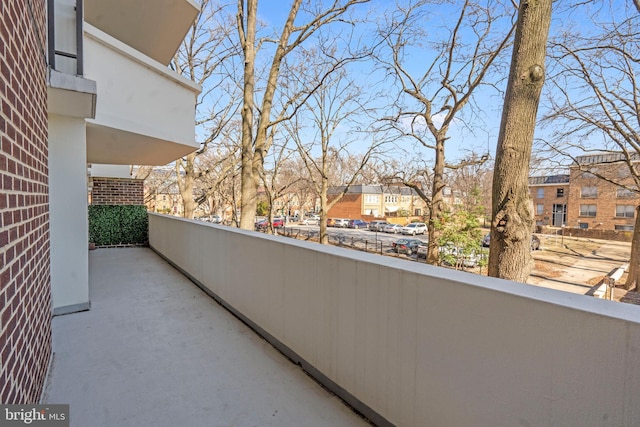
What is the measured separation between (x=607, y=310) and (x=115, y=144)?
7157mm

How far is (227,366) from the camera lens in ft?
10.3

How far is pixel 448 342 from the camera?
6.05ft

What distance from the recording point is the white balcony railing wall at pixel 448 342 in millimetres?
1332

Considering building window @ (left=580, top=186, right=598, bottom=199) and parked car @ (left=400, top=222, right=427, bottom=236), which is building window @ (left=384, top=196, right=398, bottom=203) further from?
building window @ (left=580, top=186, right=598, bottom=199)

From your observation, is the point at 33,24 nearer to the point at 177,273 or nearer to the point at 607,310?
the point at 607,310

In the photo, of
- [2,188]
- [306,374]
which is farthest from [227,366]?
[2,188]

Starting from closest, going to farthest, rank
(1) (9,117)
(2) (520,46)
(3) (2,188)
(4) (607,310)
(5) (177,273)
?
(4) (607,310), (3) (2,188), (1) (9,117), (2) (520,46), (5) (177,273)

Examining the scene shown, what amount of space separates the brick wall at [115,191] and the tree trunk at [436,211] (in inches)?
409

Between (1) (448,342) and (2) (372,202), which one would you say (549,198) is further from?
(1) (448,342)

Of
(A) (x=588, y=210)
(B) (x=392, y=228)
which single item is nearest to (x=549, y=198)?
(A) (x=588, y=210)

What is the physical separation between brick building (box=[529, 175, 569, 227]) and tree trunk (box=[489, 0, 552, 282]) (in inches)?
1675

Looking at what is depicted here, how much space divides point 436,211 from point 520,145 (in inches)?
336

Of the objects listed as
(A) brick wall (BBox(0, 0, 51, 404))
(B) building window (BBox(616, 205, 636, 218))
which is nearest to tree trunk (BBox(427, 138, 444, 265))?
(A) brick wall (BBox(0, 0, 51, 404))

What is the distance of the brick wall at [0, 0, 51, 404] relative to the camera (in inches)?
59.1
